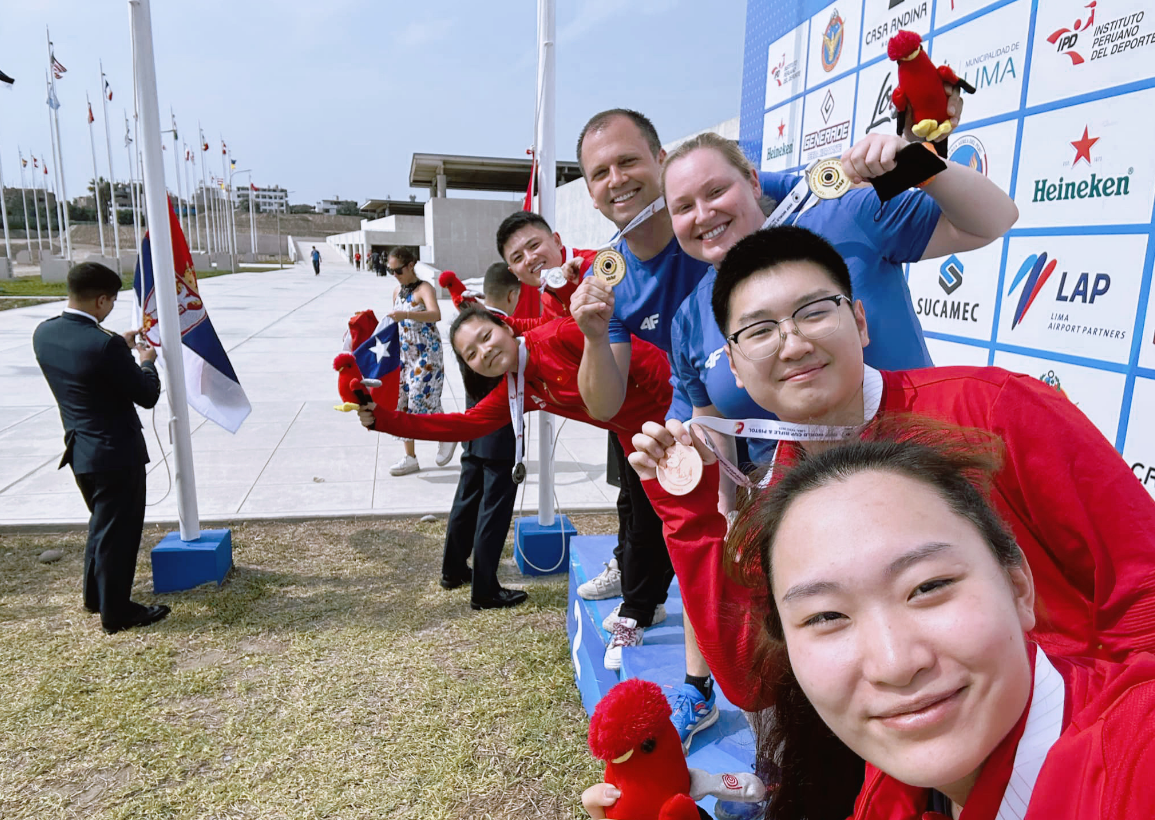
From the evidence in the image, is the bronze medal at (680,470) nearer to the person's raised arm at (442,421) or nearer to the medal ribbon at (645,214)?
the medal ribbon at (645,214)

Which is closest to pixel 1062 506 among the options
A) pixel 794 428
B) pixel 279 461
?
pixel 794 428

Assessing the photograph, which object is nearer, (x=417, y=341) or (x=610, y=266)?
(x=610, y=266)

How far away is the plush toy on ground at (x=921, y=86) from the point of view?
65.5 inches

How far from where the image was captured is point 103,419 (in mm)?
3840

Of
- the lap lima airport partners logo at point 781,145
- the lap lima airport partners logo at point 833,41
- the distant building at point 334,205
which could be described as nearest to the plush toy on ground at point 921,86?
the lap lima airport partners logo at point 833,41

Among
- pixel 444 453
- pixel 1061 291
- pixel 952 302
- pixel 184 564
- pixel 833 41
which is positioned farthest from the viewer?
pixel 444 453

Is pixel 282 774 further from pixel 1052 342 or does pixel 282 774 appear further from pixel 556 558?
pixel 1052 342

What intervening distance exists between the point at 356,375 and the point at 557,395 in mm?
887

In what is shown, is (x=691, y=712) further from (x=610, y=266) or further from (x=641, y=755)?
(x=610, y=266)

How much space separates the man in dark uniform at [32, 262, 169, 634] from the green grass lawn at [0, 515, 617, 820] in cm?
33

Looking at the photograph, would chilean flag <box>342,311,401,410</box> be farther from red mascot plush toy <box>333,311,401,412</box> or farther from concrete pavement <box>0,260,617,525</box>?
concrete pavement <box>0,260,617,525</box>

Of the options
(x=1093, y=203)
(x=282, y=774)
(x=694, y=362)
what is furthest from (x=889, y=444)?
(x=282, y=774)

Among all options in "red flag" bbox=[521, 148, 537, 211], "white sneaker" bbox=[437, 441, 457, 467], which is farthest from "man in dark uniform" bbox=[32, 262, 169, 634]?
"white sneaker" bbox=[437, 441, 457, 467]

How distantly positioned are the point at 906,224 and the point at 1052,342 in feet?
4.92
